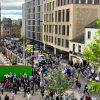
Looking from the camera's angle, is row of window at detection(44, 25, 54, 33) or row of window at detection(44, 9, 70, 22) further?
row of window at detection(44, 25, 54, 33)

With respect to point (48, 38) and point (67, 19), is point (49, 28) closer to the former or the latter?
point (48, 38)

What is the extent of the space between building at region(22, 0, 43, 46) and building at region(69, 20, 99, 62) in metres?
39.1

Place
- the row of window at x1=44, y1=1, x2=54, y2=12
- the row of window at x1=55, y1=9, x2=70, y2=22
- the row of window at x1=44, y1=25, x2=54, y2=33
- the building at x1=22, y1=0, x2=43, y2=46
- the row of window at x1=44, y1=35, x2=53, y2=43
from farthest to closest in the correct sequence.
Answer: the building at x1=22, y1=0, x2=43, y2=46 < the row of window at x1=44, y1=1, x2=54, y2=12 < the row of window at x1=44, y1=35, x2=53, y2=43 < the row of window at x1=44, y1=25, x2=54, y2=33 < the row of window at x1=55, y1=9, x2=70, y2=22

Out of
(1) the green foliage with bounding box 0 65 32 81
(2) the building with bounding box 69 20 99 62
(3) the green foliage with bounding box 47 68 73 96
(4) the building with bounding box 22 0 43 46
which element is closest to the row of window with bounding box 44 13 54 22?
(4) the building with bounding box 22 0 43 46

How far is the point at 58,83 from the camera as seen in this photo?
32281mm

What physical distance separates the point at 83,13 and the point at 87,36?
939 centimetres

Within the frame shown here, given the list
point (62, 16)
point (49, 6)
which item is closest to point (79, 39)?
point (62, 16)

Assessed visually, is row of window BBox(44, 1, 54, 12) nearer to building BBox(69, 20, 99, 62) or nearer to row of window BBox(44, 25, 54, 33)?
row of window BBox(44, 25, 54, 33)

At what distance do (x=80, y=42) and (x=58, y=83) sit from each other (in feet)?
95.7

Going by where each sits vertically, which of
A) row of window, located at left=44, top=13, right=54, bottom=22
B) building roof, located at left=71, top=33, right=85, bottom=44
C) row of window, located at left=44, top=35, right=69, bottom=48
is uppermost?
row of window, located at left=44, top=13, right=54, bottom=22

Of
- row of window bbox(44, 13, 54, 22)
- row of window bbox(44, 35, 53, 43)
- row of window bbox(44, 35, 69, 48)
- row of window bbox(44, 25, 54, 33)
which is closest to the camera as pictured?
row of window bbox(44, 35, 69, 48)

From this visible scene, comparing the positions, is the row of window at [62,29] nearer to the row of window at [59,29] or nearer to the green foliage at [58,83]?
the row of window at [59,29]

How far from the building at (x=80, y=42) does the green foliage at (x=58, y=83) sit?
24.0 meters

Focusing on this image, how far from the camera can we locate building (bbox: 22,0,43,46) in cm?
10813
